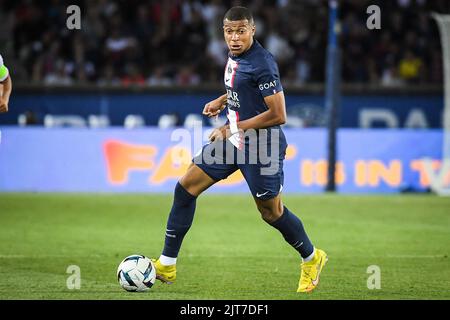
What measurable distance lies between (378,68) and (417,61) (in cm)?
89

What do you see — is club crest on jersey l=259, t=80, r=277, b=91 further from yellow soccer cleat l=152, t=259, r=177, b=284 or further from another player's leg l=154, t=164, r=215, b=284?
yellow soccer cleat l=152, t=259, r=177, b=284

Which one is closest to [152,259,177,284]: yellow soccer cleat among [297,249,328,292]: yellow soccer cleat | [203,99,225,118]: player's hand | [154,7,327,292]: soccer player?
[154,7,327,292]: soccer player

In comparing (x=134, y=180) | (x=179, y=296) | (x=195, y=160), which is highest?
(x=195, y=160)

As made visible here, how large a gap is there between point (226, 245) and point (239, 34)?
13.4 ft

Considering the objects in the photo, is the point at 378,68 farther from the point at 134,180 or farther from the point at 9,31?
the point at 9,31

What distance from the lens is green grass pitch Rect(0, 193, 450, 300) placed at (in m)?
8.34

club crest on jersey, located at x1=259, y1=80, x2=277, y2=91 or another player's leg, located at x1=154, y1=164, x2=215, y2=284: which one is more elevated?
club crest on jersey, located at x1=259, y1=80, x2=277, y2=91

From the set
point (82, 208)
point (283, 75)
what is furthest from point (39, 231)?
point (283, 75)

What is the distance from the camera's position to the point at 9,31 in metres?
21.5

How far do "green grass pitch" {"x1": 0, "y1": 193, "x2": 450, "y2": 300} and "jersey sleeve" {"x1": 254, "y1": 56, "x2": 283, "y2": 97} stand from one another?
168cm

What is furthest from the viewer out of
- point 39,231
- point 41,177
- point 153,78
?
point 153,78

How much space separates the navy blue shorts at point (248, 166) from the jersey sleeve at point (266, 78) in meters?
0.57

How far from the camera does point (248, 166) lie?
8.30 m

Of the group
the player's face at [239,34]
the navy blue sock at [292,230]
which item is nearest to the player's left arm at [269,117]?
the player's face at [239,34]
